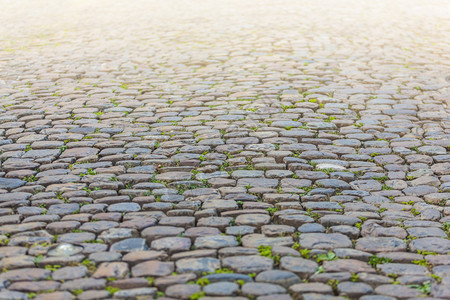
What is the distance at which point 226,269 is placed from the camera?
3.62 m

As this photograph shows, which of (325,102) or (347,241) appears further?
(325,102)

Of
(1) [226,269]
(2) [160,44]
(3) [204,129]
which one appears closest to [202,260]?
(1) [226,269]

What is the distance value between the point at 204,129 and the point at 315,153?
1313 mm

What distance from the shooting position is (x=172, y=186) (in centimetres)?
498

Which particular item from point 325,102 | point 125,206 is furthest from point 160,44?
point 125,206

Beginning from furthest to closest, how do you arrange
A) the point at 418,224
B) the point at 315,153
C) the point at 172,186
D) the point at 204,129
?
1. the point at 204,129
2. the point at 315,153
3. the point at 172,186
4. the point at 418,224

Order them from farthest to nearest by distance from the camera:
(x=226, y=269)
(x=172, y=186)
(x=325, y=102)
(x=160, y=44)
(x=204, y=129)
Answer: (x=160, y=44), (x=325, y=102), (x=204, y=129), (x=172, y=186), (x=226, y=269)

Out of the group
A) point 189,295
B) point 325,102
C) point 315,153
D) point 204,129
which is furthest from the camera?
point 325,102

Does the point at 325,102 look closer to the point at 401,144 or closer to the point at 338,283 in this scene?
the point at 401,144

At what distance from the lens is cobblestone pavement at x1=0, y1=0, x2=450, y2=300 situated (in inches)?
142

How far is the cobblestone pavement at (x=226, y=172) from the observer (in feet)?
11.8

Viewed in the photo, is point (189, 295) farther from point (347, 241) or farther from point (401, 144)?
point (401, 144)

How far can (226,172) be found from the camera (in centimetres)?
527

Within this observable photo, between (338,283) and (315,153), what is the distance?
2361mm
